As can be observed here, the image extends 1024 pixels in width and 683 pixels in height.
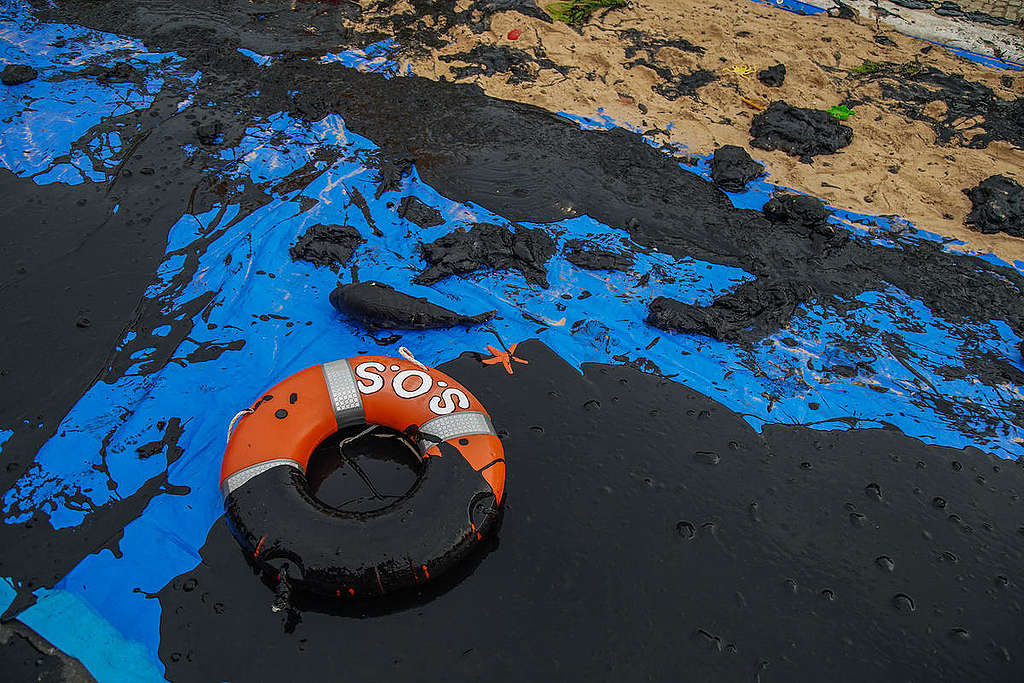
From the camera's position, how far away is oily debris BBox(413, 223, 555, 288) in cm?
402

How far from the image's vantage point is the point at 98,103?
5.21 metres

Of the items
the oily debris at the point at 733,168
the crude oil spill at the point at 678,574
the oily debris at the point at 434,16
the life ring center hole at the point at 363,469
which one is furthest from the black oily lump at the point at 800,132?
the life ring center hole at the point at 363,469

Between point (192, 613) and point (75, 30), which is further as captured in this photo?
point (75, 30)

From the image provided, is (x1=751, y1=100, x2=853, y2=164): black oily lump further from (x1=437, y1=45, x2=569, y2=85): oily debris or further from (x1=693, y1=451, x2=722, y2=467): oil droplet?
(x1=693, y1=451, x2=722, y2=467): oil droplet

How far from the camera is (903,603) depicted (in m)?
2.76

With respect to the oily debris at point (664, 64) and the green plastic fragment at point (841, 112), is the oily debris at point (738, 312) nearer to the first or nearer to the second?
the green plastic fragment at point (841, 112)

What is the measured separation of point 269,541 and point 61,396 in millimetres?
1704

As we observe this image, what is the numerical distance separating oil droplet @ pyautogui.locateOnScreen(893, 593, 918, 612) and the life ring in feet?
6.22

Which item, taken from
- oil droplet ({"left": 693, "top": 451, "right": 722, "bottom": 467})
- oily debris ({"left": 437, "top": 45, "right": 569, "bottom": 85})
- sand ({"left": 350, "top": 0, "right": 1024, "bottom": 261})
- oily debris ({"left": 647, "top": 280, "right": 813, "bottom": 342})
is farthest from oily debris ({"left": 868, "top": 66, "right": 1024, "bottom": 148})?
oil droplet ({"left": 693, "top": 451, "right": 722, "bottom": 467})

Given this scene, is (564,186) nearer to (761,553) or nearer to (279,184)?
(279,184)

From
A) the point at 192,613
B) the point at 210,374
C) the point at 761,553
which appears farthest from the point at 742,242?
the point at 192,613

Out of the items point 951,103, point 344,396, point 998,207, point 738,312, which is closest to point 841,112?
point 951,103

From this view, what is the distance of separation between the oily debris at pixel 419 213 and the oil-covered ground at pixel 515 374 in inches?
1.0

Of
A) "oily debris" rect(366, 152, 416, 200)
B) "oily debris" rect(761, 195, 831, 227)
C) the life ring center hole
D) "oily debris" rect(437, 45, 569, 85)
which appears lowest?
the life ring center hole
